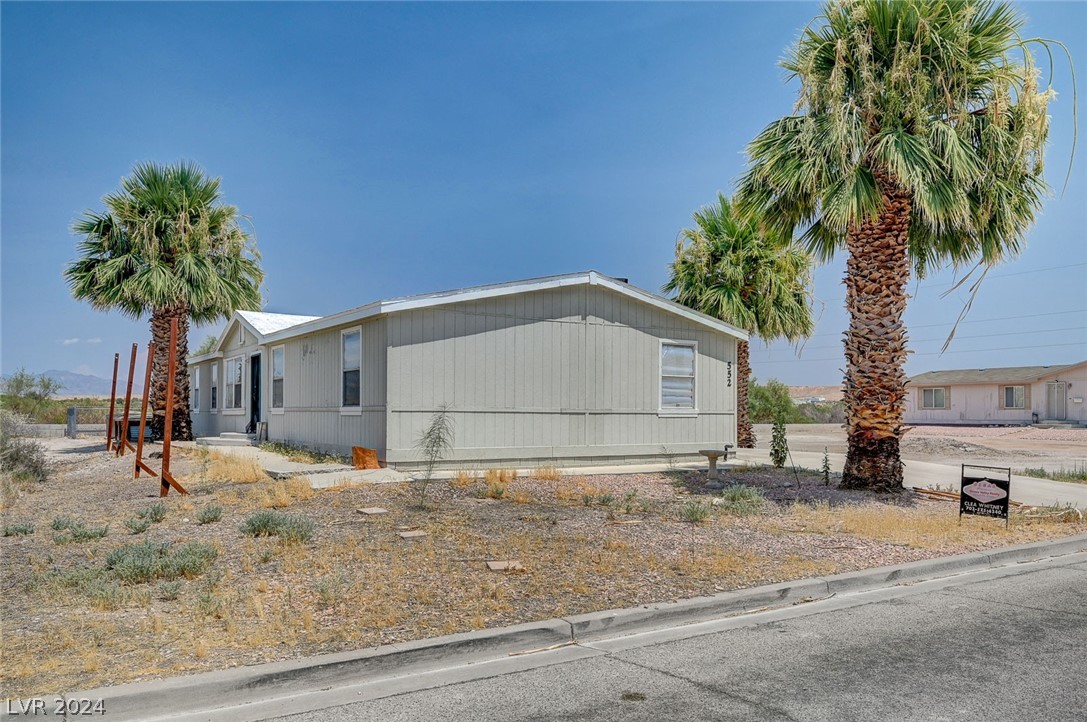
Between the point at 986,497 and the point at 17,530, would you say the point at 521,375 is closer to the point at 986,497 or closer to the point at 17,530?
the point at 986,497

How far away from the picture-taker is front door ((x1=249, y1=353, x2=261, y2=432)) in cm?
2358

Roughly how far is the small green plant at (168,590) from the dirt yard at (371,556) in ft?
0.11

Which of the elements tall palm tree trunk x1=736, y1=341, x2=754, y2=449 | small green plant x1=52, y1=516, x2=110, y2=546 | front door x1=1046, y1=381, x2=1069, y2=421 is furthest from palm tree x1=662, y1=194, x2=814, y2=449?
front door x1=1046, y1=381, x2=1069, y2=421

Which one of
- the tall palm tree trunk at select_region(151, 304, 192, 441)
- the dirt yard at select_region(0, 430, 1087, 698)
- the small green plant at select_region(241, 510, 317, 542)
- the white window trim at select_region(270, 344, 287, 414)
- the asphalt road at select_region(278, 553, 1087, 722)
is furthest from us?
the tall palm tree trunk at select_region(151, 304, 192, 441)

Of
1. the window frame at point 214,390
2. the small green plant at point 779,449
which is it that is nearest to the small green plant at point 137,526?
the small green plant at point 779,449

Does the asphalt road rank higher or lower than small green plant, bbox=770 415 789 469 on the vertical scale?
lower

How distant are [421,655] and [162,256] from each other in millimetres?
22565

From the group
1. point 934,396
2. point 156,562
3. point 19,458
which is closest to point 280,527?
point 156,562

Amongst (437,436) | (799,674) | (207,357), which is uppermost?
(207,357)

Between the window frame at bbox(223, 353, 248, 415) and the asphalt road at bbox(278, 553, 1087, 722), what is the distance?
20.8 metres

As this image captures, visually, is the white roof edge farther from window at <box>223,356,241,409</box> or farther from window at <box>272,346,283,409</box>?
window at <box>272,346,283,409</box>

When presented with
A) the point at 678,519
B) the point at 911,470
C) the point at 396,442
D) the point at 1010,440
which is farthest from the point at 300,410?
the point at 1010,440

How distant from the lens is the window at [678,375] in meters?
18.5

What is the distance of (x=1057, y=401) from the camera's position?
46.0 meters
